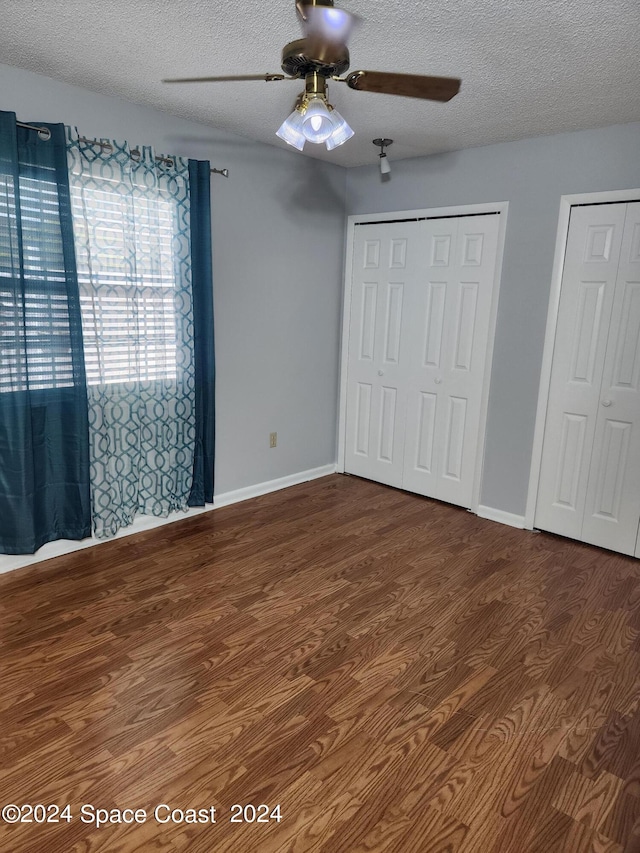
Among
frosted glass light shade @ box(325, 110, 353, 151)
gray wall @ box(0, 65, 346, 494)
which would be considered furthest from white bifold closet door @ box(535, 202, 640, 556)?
frosted glass light shade @ box(325, 110, 353, 151)

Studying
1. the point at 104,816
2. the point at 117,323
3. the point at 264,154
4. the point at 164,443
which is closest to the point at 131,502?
the point at 164,443

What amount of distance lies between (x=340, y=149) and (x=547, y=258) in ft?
4.97

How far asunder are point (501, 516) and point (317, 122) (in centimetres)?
Result: 283

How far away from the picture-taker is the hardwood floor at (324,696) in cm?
159

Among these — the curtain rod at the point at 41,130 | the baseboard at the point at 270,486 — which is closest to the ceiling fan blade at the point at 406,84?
the curtain rod at the point at 41,130

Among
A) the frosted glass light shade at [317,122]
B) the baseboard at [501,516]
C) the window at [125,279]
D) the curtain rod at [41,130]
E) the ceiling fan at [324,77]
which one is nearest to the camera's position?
the ceiling fan at [324,77]

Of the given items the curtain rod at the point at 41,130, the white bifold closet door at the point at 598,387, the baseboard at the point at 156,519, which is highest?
the curtain rod at the point at 41,130

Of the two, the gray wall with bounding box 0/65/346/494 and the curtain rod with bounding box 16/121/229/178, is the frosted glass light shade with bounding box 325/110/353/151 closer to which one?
the curtain rod with bounding box 16/121/229/178

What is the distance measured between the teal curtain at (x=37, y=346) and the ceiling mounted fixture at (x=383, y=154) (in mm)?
1845

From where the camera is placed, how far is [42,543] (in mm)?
2984

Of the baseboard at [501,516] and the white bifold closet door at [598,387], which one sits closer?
the white bifold closet door at [598,387]

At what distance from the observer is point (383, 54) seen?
233 centimetres

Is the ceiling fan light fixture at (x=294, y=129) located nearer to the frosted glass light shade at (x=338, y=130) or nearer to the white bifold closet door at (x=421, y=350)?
the frosted glass light shade at (x=338, y=130)

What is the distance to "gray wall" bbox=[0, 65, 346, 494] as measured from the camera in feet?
11.6
